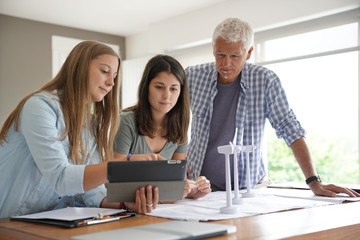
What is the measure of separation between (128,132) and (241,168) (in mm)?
637

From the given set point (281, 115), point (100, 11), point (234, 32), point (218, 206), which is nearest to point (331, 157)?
point (100, 11)

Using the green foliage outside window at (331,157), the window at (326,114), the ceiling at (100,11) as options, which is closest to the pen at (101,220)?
the ceiling at (100,11)

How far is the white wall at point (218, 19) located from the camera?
185 inches

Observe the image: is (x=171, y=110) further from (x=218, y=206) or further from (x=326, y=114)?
(x=326, y=114)

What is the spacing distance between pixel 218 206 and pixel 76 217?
1.71 feet

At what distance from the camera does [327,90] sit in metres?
8.76

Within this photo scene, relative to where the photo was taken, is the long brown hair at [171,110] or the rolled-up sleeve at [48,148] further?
the long brown hair at [171,110]

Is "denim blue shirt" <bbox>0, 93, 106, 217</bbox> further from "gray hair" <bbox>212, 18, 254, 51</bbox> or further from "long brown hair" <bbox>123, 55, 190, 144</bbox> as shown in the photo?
"gray hair" <bbox>212, 18, 254, 51</bbox>

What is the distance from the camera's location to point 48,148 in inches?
55.1

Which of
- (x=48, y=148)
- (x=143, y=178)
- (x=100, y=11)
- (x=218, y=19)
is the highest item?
(x=100, y=11)

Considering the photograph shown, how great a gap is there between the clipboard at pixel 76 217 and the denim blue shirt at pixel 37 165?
0.07 meters

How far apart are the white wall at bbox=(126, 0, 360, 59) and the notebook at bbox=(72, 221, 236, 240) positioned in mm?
4013

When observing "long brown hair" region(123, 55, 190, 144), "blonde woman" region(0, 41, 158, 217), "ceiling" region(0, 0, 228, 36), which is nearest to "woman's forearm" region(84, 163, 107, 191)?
"blonde woman" region(0, 41, 158, 217)

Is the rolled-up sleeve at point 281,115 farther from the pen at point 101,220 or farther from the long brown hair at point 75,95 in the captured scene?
the pen at point 101,220
